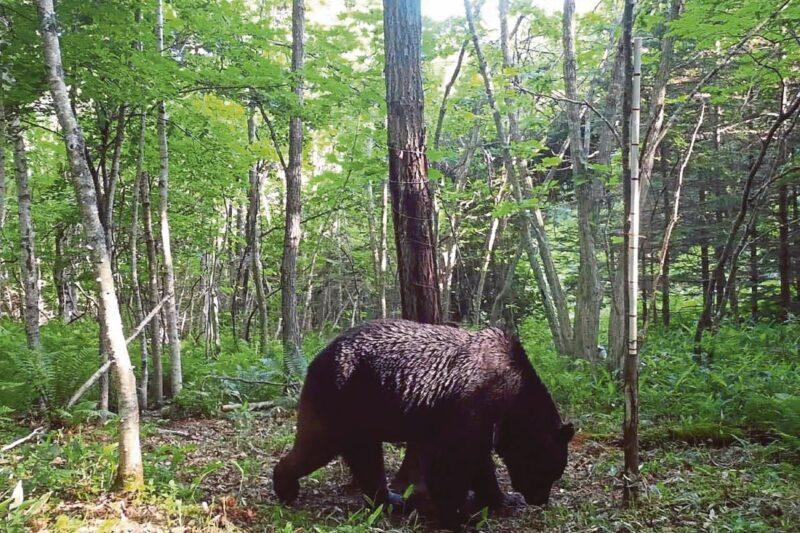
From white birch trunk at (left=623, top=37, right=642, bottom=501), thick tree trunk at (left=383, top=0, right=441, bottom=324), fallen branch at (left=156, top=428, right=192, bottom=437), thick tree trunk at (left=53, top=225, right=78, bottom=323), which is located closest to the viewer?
white birch trunk at (left=623, top=37, right=642, bottom=501)

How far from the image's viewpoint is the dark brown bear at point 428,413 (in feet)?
14.2

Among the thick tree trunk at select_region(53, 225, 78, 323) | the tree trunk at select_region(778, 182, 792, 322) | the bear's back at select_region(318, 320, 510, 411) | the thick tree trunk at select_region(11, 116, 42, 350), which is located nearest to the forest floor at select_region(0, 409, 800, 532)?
the bear's back at select_region(318, 320, 510, 411)

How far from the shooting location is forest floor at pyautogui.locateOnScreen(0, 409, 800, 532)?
369 centimetres

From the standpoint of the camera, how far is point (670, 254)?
49.7 feet

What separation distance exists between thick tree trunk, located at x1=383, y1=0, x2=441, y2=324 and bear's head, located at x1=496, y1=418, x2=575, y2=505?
52.4 inches

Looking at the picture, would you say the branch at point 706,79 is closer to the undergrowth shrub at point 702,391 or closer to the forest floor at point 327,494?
the forest floor at point 327,494

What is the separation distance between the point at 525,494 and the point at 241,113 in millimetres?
8834

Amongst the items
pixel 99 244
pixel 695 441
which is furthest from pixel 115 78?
pixel 695 441

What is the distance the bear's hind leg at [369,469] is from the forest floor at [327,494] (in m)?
0.16

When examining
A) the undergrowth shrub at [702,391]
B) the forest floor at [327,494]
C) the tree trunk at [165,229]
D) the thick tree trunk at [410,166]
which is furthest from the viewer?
the tree trunk at [165,229]

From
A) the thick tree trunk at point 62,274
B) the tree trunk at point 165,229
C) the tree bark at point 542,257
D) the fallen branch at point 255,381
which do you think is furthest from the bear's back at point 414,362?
the thick tree trunk at point 62,274

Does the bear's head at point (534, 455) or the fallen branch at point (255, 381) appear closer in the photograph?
the bear's head at point (534, 455)

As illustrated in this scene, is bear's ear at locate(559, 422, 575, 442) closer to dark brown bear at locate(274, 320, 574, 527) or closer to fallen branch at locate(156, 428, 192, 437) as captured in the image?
dark brown bear at locate(274, 320, 574, 527)

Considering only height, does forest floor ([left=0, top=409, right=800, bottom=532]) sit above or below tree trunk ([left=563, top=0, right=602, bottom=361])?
below
